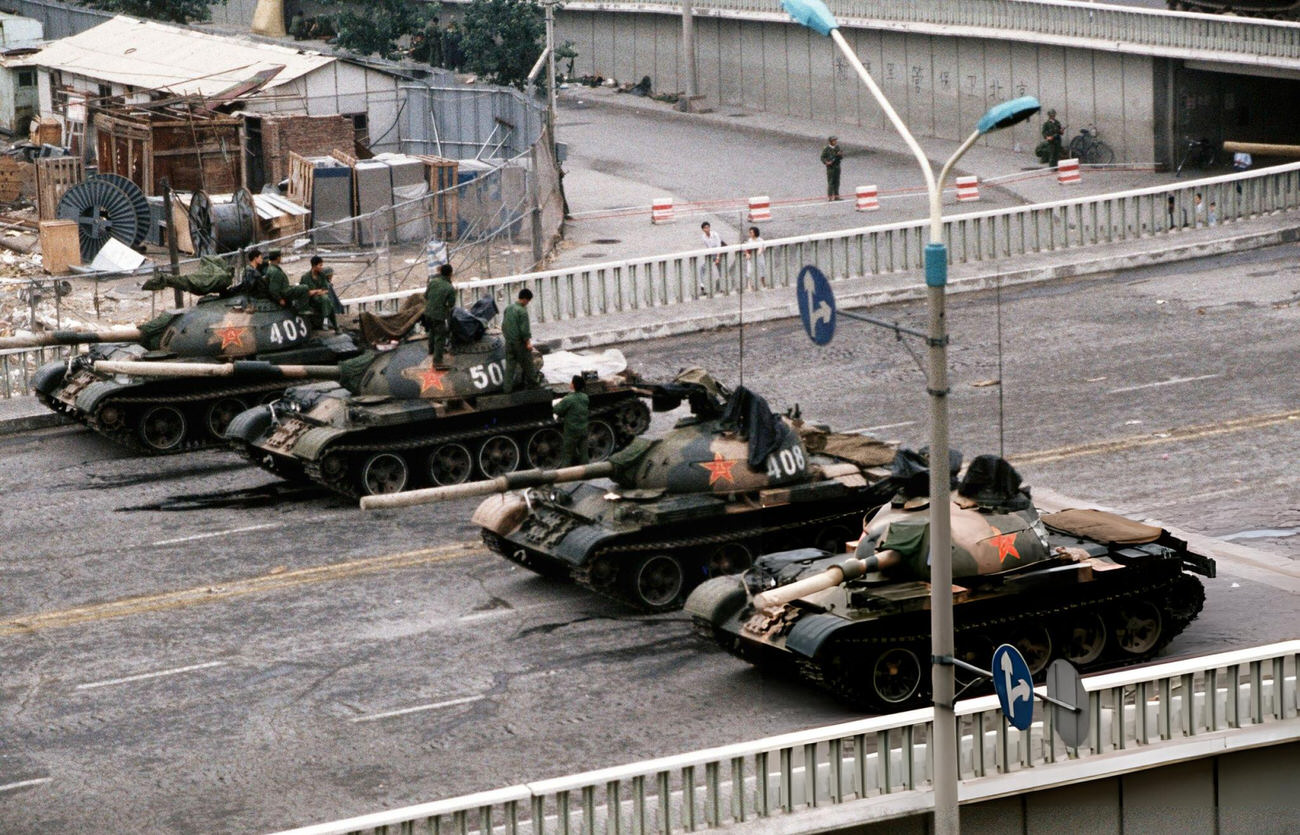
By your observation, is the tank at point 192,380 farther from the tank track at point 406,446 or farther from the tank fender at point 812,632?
the tank fender at point 812,632

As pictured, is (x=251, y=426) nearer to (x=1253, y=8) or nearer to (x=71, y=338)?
(x=71, y=338)

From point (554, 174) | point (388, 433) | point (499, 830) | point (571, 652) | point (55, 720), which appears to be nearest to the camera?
point (499, 830)

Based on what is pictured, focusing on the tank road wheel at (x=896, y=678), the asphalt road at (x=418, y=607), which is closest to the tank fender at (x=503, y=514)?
the asphalt road at (x=418, y=607)

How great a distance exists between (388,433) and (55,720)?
330 inches

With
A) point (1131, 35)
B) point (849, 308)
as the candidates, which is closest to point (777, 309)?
point (849, 308)

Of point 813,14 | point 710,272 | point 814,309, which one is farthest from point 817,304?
point 710,272

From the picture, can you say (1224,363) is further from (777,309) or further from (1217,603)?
(1217,603)

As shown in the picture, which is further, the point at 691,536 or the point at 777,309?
the point at 777,309

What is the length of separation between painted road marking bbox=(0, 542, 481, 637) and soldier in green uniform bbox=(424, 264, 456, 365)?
363cm

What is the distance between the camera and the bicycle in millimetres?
51594

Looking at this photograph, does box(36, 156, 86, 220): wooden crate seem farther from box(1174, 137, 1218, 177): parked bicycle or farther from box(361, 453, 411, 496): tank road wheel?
box(1174, 137, 1218, 177): parked bicycle

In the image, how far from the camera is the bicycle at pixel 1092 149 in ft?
169

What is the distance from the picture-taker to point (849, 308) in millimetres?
37531

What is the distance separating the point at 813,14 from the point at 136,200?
3339 cm
